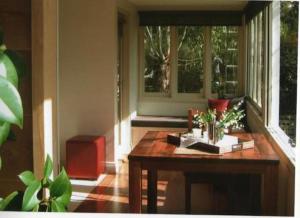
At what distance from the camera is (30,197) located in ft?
5.38

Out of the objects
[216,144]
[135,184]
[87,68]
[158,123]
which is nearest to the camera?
[135,184]

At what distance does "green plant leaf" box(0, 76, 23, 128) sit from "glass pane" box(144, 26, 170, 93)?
24.8ft

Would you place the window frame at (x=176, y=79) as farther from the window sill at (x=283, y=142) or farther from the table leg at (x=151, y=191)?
the table leg at (x=151, y=191)

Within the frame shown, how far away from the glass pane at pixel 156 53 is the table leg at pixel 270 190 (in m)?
5.73

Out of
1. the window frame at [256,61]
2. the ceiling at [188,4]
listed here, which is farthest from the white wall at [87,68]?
the window frame at [256,61]

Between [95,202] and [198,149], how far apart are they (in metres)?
1.87

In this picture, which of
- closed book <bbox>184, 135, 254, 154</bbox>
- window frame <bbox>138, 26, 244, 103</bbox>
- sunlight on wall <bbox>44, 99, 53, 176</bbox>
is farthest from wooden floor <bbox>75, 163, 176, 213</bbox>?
window frame <bbox>138, 26, 244, 103</bbox>

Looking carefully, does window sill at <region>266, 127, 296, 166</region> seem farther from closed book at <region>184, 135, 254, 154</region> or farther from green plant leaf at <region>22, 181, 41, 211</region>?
green plant leaf at <region>22, 181, 41, 211</region>

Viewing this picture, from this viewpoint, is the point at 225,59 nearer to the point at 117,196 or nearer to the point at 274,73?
the point at 274,73

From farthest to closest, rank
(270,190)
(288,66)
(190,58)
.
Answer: (190,58) → (288,66) → (270,190)

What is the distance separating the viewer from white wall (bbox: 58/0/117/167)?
259 inches

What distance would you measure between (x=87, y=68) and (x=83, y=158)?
1284 mm

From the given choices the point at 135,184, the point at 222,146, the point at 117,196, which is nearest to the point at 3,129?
the point at 135,184

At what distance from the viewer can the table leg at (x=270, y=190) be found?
3.46 meters
